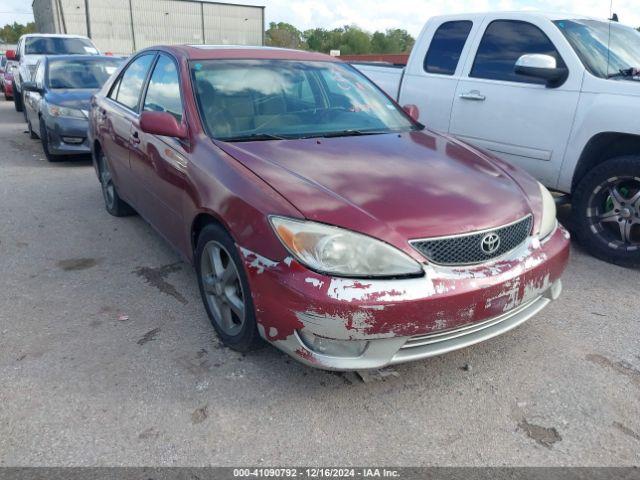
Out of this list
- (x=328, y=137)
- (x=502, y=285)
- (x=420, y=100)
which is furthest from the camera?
(x=420, y=100)

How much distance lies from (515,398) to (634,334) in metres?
1.09

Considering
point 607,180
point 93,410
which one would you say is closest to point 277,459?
point 93,410

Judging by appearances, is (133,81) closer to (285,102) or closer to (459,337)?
(285,102)

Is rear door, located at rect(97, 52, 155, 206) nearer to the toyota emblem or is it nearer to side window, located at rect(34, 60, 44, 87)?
the toyota emblem

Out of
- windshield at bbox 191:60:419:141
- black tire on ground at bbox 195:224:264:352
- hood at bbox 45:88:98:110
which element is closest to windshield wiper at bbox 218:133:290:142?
windshield at bbox 191:60:419:141

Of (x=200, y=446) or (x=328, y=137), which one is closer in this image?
(x=200, y=446)

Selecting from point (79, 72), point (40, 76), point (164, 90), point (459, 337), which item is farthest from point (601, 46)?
point (40, 76)

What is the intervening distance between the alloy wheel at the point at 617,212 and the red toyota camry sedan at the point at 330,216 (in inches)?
51.3

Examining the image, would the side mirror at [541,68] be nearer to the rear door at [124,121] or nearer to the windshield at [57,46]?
the rear door at [124,121]

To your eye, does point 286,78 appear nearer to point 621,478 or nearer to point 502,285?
point 502,285

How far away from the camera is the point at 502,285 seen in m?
2.46

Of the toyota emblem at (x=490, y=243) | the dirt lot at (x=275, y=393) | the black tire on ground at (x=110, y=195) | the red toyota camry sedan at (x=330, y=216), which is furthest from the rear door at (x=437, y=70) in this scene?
the black tire on ground at (x=110, y=195)

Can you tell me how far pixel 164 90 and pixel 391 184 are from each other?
75.3 inches

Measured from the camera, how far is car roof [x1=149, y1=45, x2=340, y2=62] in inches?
144
